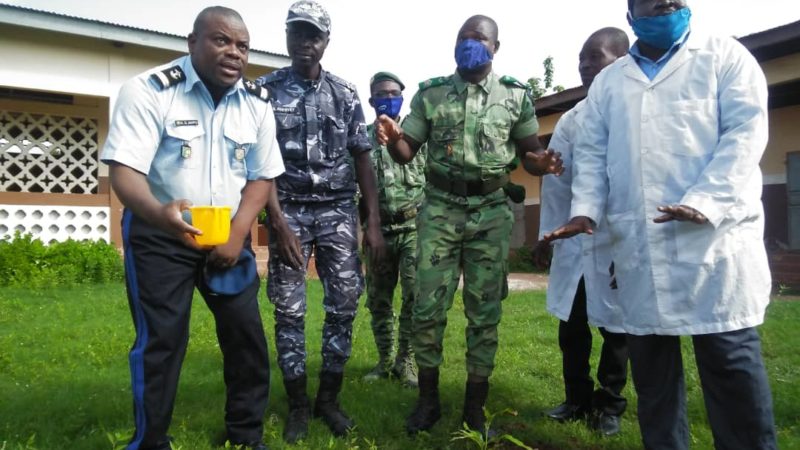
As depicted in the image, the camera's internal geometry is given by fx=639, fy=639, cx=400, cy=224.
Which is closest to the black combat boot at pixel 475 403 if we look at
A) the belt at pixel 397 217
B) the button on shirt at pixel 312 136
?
the button on shirt at pixel 312 136

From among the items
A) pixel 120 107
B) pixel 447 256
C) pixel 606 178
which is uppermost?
pixel 120 107

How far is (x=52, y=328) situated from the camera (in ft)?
20.5

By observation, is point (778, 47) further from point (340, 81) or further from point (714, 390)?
point (714, 390)

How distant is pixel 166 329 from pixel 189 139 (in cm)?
84

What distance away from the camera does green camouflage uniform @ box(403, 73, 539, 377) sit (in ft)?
11.3

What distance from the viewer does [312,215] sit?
362 centimetres

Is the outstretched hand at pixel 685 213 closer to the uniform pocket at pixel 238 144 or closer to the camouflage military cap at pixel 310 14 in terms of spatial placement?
the uniform pocket at pixel 238 144

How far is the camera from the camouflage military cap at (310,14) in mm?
3480

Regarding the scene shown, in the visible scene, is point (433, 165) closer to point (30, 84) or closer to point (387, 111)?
point (387, 111)

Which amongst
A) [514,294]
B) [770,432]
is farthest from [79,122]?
[770,432]

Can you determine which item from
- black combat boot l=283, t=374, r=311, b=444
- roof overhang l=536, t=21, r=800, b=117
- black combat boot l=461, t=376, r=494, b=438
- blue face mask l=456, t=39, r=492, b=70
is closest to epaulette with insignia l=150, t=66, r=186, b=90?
blue face mask l=456, t=39, r=492, b=70

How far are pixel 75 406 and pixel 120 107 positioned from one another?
78.4 inches

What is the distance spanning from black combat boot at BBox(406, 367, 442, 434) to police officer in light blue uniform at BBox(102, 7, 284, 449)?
0.83 m

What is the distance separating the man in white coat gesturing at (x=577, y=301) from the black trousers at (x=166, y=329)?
5.35 feet
